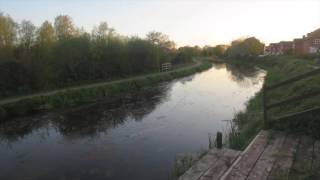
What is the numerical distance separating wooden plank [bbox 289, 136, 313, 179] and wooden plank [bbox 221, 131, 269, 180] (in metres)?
0.76

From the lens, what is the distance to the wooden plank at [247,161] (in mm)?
5833

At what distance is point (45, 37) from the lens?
3272 centimetres

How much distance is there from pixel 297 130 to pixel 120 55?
113 ft

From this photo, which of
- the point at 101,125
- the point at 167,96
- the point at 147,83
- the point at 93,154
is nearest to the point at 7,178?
the point at 93,154

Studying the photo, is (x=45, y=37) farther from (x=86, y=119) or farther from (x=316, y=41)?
(x=316, y=41)

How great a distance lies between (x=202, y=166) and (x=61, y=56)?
27.6 meters

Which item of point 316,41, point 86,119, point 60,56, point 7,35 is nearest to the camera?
point 86,119

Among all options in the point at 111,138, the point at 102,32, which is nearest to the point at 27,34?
the point at 102,32

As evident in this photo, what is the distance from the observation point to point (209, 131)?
14.5 m

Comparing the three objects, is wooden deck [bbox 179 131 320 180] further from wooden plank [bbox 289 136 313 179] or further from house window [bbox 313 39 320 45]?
house window [bbox 313 39 320 45]

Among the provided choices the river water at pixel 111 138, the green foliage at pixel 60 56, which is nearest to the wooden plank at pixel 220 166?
the river water at pixel 111 138

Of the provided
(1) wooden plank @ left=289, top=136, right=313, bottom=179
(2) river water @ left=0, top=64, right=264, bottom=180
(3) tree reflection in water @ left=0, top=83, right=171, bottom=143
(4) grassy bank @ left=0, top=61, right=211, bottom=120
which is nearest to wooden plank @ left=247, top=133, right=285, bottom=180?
(1) wooden plank @ left=289, top=136, right=313, bottom=179

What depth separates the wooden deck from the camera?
226 inches

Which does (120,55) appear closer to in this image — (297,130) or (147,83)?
(147,83)
